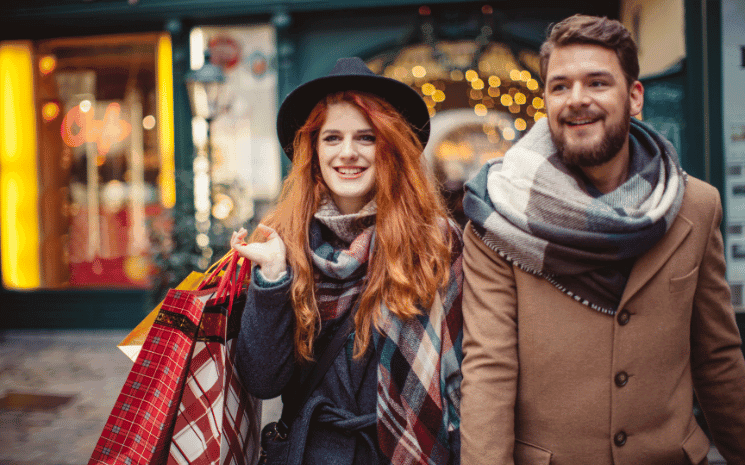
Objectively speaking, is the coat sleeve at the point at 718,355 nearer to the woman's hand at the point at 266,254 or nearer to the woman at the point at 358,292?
the woman at the point at 358,292

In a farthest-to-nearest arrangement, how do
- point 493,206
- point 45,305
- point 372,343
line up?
1. point 45,305
2. point 372,343
3. point 493,206

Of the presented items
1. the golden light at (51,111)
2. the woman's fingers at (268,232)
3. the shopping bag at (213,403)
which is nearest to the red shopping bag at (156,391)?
the shopping bag at (213,403)

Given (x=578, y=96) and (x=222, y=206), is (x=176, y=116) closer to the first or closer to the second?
(x=222, y=206)

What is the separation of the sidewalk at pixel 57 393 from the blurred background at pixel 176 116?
44 mm

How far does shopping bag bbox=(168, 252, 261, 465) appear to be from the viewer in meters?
1.50

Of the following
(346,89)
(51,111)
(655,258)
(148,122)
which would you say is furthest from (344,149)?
(51,111)

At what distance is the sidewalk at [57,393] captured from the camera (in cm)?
356

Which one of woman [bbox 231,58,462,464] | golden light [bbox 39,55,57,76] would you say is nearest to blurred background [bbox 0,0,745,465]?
golden light [bbox 39,55,57,76]

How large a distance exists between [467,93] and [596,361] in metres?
7.77

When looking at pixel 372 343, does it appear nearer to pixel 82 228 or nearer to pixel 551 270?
pixel 551 270

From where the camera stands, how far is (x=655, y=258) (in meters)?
1.52

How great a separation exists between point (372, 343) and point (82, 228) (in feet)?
22.6

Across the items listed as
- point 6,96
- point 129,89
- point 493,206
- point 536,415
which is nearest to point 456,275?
point 493,206

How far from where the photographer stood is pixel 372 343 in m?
1.73
